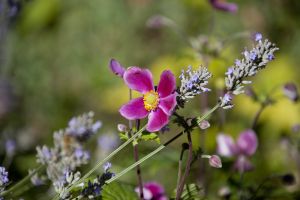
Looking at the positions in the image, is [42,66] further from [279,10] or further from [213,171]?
[213,171]

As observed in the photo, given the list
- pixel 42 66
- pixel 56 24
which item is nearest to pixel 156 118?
pixel 42 66

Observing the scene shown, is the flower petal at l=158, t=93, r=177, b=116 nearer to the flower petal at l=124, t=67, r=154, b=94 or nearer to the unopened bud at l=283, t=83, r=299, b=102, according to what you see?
the flower petal at l=124, t=67, r=154, b=94

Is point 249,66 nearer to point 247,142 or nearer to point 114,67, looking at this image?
point 114,67

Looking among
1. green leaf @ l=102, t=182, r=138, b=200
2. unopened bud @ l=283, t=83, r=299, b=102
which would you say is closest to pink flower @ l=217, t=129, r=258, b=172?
unopened bud @ l=283, t=83, r=299, b=102

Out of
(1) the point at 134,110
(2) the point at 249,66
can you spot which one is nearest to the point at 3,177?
(1) the point at 134,110

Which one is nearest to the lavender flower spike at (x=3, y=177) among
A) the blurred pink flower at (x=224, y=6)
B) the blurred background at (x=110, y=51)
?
the blurred pink flower at (x=224, y=6)
